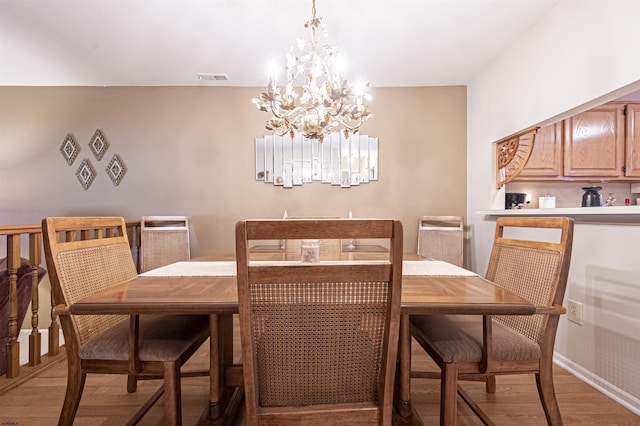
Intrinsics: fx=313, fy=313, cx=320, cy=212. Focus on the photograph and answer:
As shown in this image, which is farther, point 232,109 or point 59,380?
point 232,109

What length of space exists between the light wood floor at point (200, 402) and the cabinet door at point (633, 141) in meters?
2.05

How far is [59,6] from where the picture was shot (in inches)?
87.2

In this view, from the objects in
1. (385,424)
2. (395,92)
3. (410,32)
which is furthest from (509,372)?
(395,92)

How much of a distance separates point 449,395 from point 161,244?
116 inches

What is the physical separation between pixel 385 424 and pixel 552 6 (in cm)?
284

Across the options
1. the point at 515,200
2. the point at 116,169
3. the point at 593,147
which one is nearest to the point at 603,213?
the point at 515,200

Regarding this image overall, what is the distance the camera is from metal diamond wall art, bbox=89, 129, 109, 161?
11.6ft

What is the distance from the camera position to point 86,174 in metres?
3.54

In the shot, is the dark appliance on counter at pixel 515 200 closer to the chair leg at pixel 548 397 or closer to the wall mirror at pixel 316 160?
the wall mirror at pixel 316 160

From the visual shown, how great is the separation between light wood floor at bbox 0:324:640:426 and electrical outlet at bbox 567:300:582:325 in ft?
1.20

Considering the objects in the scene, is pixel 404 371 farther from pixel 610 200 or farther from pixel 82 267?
pixel 610 200

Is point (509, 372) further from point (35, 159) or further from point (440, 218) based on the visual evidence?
point (35, 159)

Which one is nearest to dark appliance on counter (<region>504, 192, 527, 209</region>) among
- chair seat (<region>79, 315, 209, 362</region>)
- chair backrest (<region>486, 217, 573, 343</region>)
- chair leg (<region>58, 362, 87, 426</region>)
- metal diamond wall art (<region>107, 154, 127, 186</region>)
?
chair backrest (<region>486, 217, 573, 343</region>)

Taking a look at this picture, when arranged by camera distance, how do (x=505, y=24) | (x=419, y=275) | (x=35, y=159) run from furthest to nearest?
(x=35, y=159) < (x=505, y=24) < (x=419, y=275)
